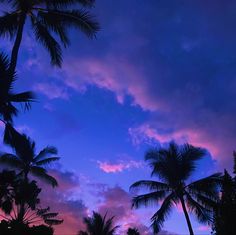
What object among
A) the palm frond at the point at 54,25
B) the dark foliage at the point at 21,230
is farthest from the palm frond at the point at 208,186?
the palm frond at the point at 54,25

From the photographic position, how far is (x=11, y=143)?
14.2 metres

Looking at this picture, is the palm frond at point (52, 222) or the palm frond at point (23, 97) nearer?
the palm frond at point (23, 97)

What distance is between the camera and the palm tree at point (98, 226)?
4059cm

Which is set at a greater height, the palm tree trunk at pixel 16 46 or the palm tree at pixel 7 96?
the palm tree trunk at pixel 16 46

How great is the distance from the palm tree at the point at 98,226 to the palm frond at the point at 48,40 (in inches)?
1089

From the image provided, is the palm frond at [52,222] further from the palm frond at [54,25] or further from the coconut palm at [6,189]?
the palm frond at [54,25]

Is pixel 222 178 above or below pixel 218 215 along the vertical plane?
above

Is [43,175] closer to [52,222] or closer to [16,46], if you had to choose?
[52,222]

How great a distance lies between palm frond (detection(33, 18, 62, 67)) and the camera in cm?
1742

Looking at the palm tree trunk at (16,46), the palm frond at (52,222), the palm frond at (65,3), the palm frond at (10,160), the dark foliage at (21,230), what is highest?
→ the palm frond at (65,3)

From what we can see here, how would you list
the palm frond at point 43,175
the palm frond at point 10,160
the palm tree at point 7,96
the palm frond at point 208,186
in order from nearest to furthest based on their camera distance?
the palm tree at point 7,96, the palm frond at point 208,186, the palm frond at point 10,160, the palm frond at point 43,175

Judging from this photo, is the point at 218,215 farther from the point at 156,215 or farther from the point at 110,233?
the point at 110,233

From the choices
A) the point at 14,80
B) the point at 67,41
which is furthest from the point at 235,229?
the point at 14,80

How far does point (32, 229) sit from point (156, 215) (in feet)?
37.4
